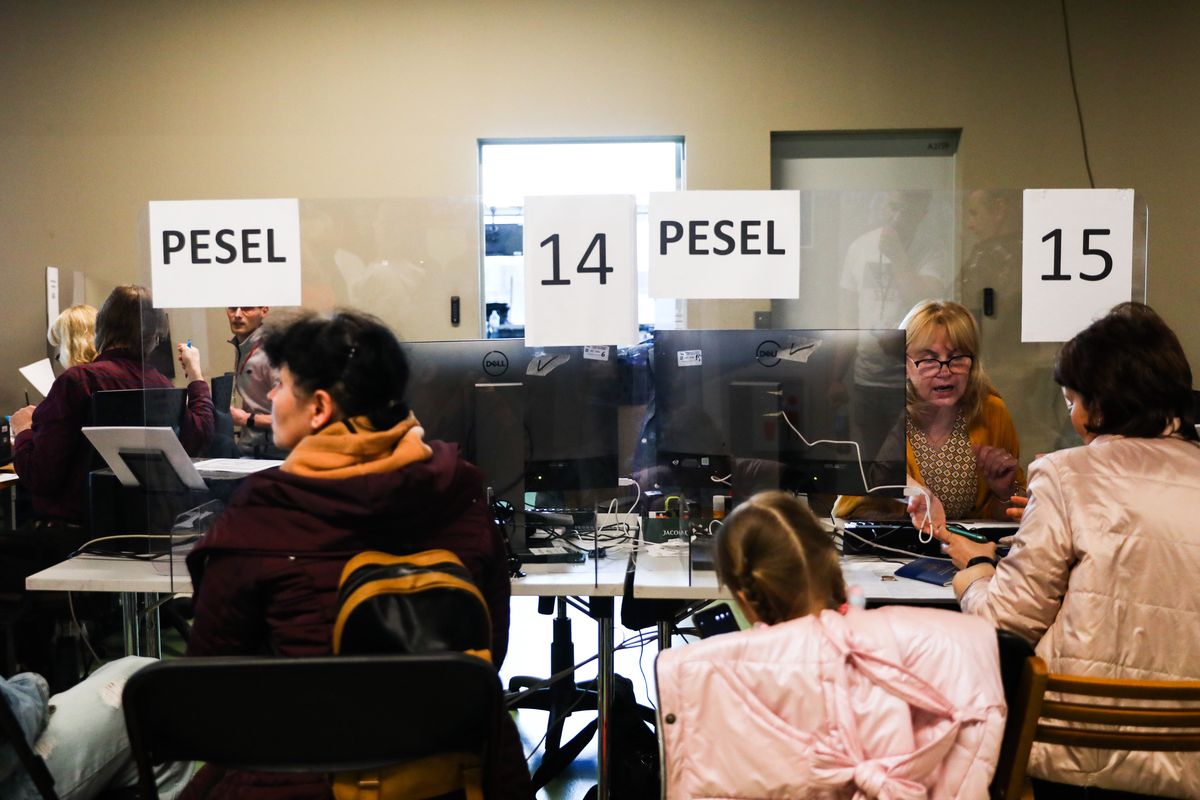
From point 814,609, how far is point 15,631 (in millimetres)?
2759

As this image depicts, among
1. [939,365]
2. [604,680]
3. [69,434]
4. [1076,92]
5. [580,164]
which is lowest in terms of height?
[604,680]

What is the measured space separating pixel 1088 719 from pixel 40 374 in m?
4.49

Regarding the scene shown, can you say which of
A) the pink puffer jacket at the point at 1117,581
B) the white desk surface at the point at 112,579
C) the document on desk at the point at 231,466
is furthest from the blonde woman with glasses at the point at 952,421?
the white desk surface at the point at 112,579

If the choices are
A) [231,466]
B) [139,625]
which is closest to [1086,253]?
[231,466]

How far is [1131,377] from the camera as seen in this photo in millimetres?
A: 1485

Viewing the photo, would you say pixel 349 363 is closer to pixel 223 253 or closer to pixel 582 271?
pixel 582 271

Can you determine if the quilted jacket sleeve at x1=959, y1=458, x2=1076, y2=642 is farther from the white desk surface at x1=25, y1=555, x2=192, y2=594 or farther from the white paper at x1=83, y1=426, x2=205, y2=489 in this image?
the white paper at x1=83, y1=426, x2=205, y2=489

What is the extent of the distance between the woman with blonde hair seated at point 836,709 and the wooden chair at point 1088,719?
67 mm

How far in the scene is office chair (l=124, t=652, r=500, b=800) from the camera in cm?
108

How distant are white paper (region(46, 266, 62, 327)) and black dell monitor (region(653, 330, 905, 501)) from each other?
11.4 ft

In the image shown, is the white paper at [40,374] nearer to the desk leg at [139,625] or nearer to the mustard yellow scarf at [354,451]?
the desk leg at [139,625]

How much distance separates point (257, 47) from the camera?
427 centimetres

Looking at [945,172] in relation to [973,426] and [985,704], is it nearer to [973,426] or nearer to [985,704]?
[973,426]

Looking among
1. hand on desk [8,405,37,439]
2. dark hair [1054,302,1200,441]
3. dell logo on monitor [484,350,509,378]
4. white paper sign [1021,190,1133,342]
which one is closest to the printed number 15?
white paper sign [1021,190,1133,342]
